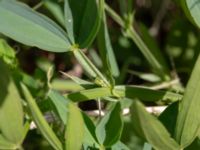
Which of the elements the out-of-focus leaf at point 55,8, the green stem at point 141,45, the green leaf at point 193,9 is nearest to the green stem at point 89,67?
the green leaf at point 193,9

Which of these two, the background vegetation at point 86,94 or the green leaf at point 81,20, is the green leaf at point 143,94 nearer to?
the background vegetation at point 86,94

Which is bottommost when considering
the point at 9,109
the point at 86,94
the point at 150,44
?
the point at 150,44

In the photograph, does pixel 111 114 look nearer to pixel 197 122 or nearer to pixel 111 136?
pixel 111 136

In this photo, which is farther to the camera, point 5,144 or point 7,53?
point 7,53

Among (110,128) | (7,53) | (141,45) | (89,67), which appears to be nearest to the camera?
(110,128)

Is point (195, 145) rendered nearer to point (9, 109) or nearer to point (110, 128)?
point (110, 128)

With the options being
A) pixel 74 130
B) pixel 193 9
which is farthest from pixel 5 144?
pixel 193 9
